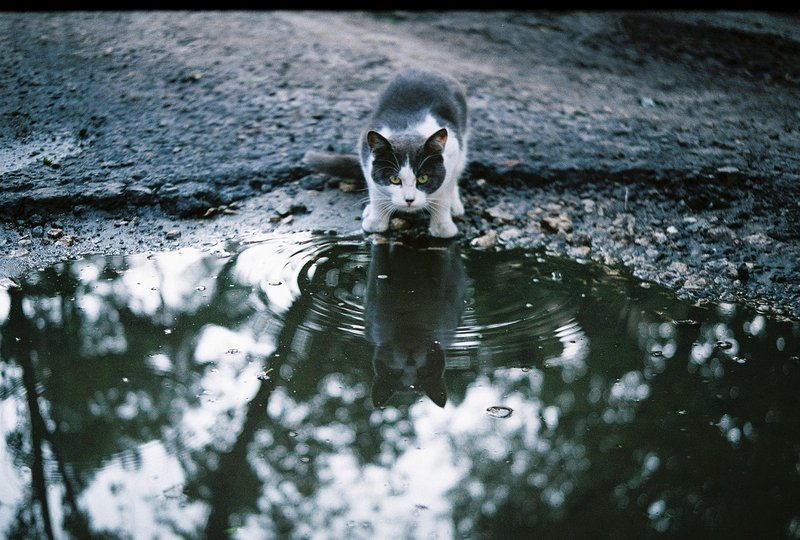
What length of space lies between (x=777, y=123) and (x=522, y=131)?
176 centimetres

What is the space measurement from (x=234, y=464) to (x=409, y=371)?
795 mm

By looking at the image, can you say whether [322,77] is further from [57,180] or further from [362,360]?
[362,360]

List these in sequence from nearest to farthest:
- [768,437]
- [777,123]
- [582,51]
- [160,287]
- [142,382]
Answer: [768,437]
[142,382]
[160,287]
[777,123]
[582,51]

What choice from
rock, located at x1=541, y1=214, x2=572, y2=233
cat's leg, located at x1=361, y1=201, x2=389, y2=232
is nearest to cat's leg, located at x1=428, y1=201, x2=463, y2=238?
cat's leg, located at x1=361, y1=201, x2=389, y2=232

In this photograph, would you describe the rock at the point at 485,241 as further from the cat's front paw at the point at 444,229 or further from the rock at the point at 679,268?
the rock at the point at 679,268

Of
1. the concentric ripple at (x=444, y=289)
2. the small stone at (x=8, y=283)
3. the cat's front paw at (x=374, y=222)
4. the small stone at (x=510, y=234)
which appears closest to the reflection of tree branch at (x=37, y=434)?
the small stone at (x=8, y=283)

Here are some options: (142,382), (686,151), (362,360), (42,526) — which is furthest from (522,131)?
(42,526)

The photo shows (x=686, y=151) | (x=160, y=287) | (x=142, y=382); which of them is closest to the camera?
(x=142, y=382)

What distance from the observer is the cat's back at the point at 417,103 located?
4.43 m

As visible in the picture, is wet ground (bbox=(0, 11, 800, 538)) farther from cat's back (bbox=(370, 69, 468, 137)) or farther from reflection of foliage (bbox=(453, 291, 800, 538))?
cat's back (bbox=(370, 69, 468, 137))

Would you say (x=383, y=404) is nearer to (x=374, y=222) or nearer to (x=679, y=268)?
(x=374, y=222)

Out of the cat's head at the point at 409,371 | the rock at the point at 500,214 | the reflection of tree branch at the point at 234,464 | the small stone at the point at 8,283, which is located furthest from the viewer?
the rock at the point at 500,214

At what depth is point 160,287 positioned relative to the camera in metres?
3.73

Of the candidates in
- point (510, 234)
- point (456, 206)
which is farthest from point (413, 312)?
point (456, 206)
